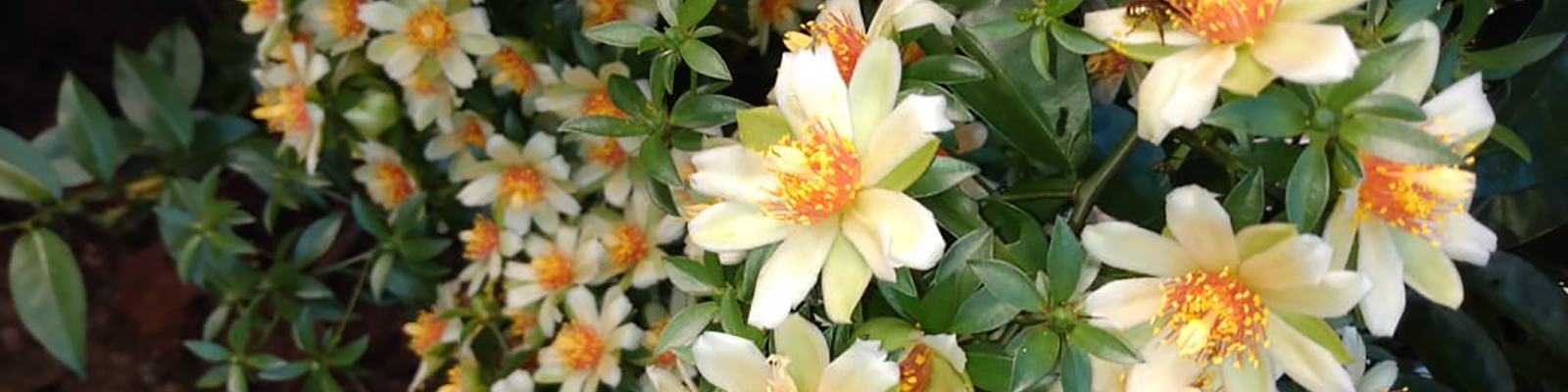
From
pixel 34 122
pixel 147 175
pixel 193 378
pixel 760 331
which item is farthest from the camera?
pixel 34 122

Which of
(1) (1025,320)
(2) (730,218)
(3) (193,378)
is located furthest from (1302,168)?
(3) (193,378)

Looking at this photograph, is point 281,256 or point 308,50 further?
point 281,256

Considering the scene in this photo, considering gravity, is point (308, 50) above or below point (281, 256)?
above

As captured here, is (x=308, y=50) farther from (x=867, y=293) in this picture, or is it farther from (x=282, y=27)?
(x=867, y=293)

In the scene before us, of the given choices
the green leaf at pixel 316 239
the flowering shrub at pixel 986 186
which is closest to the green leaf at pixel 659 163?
the flowering shrub at pixel 986 186

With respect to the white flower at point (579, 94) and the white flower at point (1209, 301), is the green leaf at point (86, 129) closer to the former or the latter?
the white flower at point (579, 94)

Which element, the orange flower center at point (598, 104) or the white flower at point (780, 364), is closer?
the white flower at point (780, 364)

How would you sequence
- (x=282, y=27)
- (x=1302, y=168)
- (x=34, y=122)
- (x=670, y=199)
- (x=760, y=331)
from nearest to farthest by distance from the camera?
1. (x=1302, y=168)
2. (x=760, y=331)
3. (x=670, y=199)
4. (x=282, y=27)
5. (x=34, y=122)

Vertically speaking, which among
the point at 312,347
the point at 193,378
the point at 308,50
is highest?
the point at 308,50
